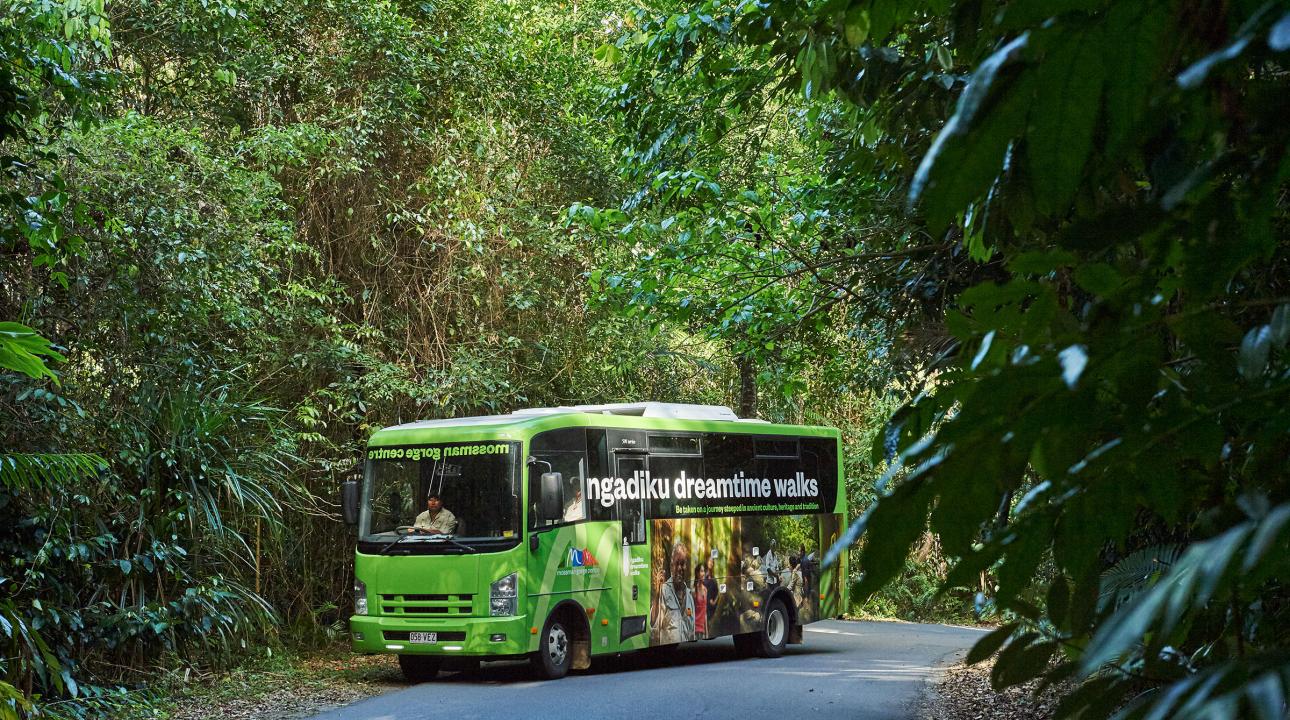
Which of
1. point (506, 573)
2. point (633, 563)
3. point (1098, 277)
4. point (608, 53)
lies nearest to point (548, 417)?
point (506, 573)

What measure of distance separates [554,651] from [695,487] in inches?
108

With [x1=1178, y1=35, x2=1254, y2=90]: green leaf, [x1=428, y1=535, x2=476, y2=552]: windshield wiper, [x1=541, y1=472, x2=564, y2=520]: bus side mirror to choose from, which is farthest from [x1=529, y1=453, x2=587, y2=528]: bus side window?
[x1=1178, y1=35, x2=1254, y2=90]: green leaf

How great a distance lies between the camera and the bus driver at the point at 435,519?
1284cm

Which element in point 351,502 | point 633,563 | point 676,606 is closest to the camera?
point 351,502

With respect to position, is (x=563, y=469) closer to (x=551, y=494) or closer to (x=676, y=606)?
(x=551, y=494)

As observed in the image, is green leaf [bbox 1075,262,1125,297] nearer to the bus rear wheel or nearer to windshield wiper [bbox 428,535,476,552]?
windshield wiper [bbox 428,535,476,552]

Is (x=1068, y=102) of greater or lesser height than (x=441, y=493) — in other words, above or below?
below

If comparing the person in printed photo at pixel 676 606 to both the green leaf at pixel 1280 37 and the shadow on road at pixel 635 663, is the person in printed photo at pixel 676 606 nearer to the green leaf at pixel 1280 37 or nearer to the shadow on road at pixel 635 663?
the shadow on road at pixel 635 663

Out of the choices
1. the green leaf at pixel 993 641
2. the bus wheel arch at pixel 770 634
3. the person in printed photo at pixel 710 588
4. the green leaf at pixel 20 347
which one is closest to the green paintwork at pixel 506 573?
the person in printed photo at pixel 710 588

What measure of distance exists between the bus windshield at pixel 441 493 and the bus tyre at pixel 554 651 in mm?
1077

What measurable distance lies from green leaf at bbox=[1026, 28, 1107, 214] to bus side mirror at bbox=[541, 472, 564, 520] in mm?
11368

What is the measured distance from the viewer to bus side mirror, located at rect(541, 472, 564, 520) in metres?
12.2

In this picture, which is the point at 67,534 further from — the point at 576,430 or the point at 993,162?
the point at 993,162

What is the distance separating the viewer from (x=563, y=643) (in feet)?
42.5
